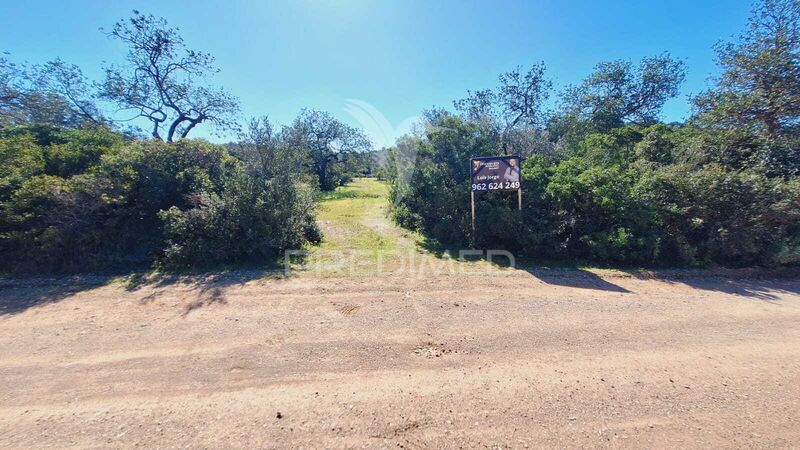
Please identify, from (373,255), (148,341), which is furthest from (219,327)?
(373,255)

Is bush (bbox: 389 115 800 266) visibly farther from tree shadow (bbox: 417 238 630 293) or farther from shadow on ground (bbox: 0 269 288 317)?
shadow on ground (bbox: 0 269 288 317)

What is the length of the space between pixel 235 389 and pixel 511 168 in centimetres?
735

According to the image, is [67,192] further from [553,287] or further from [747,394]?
[747,394]

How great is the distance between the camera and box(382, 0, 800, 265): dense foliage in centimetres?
679

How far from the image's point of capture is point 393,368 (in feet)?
10.3

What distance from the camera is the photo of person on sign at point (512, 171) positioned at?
24.6 ft

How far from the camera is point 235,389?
9.14 feet

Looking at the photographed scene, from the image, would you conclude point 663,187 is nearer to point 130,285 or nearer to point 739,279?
point 739,279

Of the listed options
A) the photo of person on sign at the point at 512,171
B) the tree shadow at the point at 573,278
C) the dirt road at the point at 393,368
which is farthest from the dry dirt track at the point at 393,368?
the photo of person on sign at the point at 512,171

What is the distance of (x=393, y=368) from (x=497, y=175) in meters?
6.05

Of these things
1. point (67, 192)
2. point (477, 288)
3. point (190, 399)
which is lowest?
point (190, 399)

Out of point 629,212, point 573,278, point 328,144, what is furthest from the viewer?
point 328,144

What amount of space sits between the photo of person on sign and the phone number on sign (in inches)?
3.7

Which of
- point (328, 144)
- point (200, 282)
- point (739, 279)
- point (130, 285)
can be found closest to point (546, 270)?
point (739, 279)
